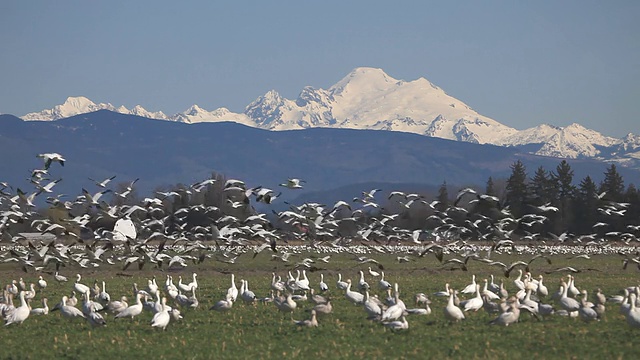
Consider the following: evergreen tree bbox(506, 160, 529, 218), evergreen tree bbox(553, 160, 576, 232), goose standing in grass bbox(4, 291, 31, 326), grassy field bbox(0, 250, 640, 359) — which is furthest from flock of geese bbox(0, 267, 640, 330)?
evergreen tree bbox(506, 160, 529, 218)

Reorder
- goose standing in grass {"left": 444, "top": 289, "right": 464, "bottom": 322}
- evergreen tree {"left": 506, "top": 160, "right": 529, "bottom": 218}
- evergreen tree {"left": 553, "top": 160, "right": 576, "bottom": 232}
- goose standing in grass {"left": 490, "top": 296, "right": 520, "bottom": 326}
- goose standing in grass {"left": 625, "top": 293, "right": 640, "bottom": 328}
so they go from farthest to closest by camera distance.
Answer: evergreen tree {"left": 506, "top": 160, "right": 529, "bottom": 218}
evergreen tree {"left": 553, "top": 160, "right": 576, "bottom": 232}
goose standing in grass {"left": 444, "top": 289, "right": 464, "bottom": 322}
goose standing in grass {"left": 490, "top": 296, "right": 520, "bottom": 326}
goose standing in grass {"left": 625, "top": 293, "right": 640, "bottom": 328}

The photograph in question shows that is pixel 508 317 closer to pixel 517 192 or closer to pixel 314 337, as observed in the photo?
pixel 314 337

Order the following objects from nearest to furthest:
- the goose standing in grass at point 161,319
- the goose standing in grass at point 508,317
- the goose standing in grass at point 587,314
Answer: the goose standing in grass at point 508,317 < the goose standing in grass at point 587,314 < the goose standing in grass at point 161,319

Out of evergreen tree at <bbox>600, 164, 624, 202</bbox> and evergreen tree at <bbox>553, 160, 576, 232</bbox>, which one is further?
evergreen tree at <bbox>553, 160, 576, 232</bbox>

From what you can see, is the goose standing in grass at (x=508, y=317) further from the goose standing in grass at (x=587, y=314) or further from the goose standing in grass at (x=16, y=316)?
the goose standing in grass at (x=16, y=316)

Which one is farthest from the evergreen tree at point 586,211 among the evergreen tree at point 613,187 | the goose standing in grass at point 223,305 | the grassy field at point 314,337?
the goose standing in grass at point 223,305

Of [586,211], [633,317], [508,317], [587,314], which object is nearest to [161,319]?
[508,317]

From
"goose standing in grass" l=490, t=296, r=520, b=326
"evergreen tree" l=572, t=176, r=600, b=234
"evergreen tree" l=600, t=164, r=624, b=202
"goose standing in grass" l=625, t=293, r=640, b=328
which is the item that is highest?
"goose standing in grass" l=625, t=293, r=640, b=328

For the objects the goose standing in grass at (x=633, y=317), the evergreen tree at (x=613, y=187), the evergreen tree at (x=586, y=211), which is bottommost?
the evergreen tree at (x=586, y=211)

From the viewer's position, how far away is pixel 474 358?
18594mm

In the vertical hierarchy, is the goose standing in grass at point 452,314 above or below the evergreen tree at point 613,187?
above

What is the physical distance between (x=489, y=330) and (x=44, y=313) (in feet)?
41.9

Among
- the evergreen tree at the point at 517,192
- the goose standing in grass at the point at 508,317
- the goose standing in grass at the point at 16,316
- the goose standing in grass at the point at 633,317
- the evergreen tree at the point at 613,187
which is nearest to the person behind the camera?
the goose standing in grass at the point at 633,317

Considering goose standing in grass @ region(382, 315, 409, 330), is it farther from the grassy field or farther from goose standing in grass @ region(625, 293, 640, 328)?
goose standing in grass @ region(625, 293, 640, 328)
